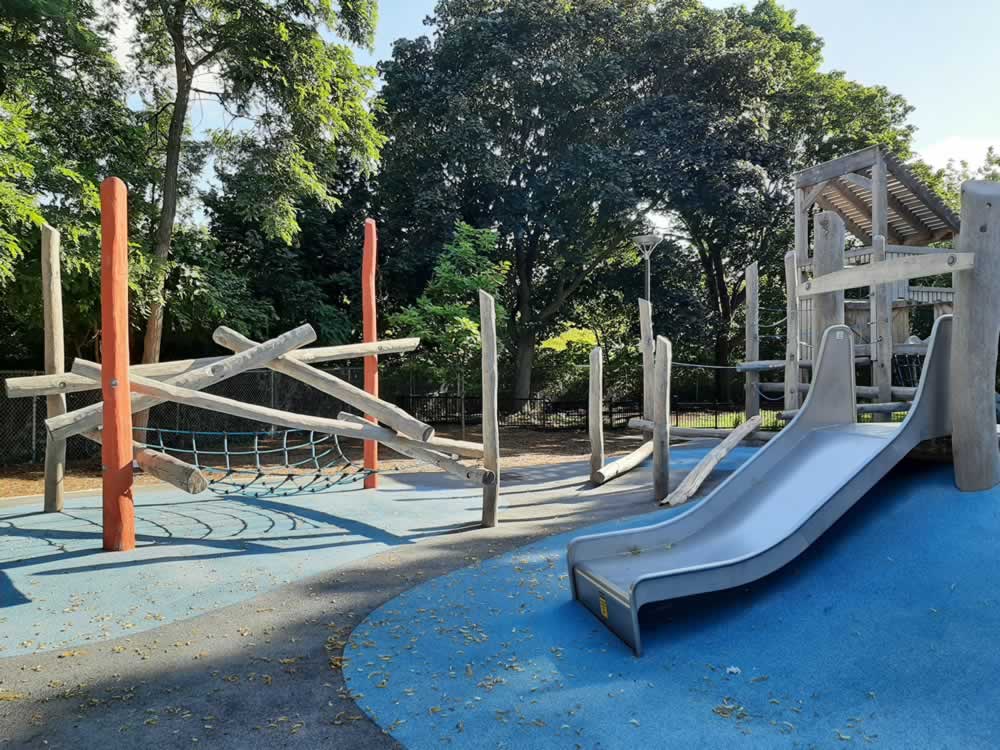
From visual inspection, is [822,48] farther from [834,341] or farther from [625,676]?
[625,676]

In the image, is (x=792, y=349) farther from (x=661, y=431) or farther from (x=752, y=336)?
(x=661, y=431)

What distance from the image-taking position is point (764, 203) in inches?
834

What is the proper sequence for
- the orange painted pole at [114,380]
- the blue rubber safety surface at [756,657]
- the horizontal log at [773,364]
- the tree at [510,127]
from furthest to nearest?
the tree at [510,127] < the horizontal log at [773,364] < the orange painted pole at [114,380] < the blue rubber safety surface at [756,657]

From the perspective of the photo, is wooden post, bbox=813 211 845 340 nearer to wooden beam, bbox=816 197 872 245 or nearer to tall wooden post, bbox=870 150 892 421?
tall wooden post, bbox=870 150 892 421

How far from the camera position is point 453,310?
1723cm

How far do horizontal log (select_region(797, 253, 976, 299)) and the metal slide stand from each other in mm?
465

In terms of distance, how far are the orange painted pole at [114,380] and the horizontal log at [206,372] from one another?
526 mm

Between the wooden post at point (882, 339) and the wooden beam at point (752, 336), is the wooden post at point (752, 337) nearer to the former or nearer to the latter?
the wooden beam at point (752, 336)

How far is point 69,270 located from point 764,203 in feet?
59.1

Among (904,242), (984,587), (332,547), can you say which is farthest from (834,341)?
(904,242)

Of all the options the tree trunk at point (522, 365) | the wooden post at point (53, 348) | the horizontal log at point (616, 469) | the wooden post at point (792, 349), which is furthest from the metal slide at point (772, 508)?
the tree trunk at point (522, 365)

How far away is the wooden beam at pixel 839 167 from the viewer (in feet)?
36.8

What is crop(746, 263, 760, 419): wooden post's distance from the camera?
1153 centimetres

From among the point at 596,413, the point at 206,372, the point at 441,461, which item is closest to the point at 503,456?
the point at 596,413
